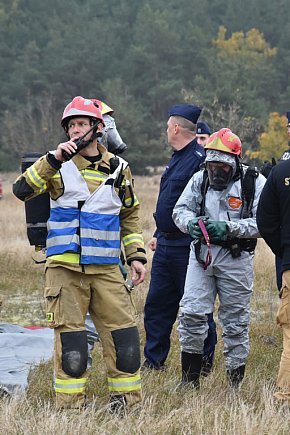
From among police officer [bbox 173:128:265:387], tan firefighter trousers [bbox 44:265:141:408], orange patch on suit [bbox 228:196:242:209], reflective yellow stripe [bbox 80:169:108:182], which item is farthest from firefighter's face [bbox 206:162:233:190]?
tan firefighter trousers [bbox 44:265:141:408]

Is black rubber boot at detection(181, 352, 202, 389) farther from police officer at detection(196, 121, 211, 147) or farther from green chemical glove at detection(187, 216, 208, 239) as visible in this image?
police officer at detection(196, 121, 211, 147)

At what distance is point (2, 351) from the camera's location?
6.84 metres

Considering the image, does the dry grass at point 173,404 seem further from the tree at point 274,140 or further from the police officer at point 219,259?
the tree at point 274,140

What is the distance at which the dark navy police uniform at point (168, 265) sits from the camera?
6.12m

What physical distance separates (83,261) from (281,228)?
45.5 inches

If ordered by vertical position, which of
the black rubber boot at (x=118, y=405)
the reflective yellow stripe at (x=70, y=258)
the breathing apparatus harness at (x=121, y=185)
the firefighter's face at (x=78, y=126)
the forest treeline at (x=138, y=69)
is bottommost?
the black rubber boot at (x=118, y=405)

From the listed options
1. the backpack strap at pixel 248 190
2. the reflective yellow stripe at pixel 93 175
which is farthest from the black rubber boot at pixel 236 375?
the reflective yellow stripe at pixel 93 175

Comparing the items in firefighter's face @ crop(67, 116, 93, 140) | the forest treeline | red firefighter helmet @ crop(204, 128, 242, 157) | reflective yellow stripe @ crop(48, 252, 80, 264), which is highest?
the forest treeline

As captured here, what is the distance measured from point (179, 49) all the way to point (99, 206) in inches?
1950

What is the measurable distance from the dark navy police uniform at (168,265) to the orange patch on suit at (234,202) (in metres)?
0.72

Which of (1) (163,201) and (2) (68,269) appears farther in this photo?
(1) (163,201)

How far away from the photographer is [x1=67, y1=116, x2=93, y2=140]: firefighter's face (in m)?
4.79

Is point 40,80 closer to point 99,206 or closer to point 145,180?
point 145,180

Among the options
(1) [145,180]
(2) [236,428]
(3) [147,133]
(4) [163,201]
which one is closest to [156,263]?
(4) [163,201]
